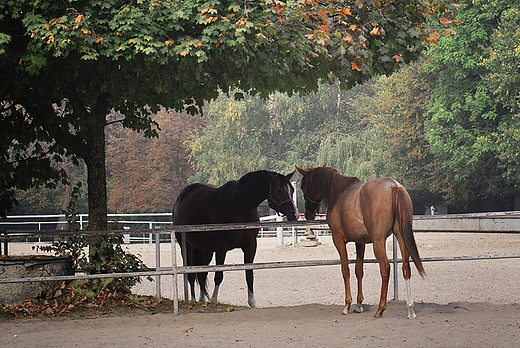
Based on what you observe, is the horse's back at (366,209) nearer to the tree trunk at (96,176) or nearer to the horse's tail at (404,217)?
the horse's tail at (404,217)

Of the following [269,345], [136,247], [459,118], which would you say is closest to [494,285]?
[269,345]

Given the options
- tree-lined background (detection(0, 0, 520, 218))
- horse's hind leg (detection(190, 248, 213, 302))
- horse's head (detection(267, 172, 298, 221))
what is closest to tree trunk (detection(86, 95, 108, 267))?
tree-lined background (detection(0, 0, 520, 218))

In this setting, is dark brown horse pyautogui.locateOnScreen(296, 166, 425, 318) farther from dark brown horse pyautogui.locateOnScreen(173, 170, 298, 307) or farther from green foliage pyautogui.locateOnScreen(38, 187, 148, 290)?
green foliage pyautogui.locateOnScreen(38, 187, 148, 290)

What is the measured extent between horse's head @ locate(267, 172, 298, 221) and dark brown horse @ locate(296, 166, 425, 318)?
0.28 metres

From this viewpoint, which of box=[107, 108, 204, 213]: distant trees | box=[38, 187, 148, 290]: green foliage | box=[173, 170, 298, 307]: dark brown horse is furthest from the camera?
box=[107, 108, 204, 213]: distant trees

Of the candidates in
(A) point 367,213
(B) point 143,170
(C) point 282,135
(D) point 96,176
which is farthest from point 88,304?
(C) point 282,135

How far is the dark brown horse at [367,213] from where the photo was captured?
6.59 meters

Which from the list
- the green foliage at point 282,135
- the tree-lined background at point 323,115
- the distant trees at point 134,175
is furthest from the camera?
the green foliage at point 282,135

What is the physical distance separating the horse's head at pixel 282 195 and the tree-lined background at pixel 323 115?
1231 mm

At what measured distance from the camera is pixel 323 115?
151 ft

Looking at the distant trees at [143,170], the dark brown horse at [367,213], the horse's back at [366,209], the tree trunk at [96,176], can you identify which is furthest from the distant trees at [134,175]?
the horse's back at [366,209]

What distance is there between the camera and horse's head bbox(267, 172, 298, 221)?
8.09m

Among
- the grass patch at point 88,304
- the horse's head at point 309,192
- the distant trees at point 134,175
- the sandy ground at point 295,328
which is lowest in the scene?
the sandy ground at point 295,328

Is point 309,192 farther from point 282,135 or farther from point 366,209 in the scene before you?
point 282,135
